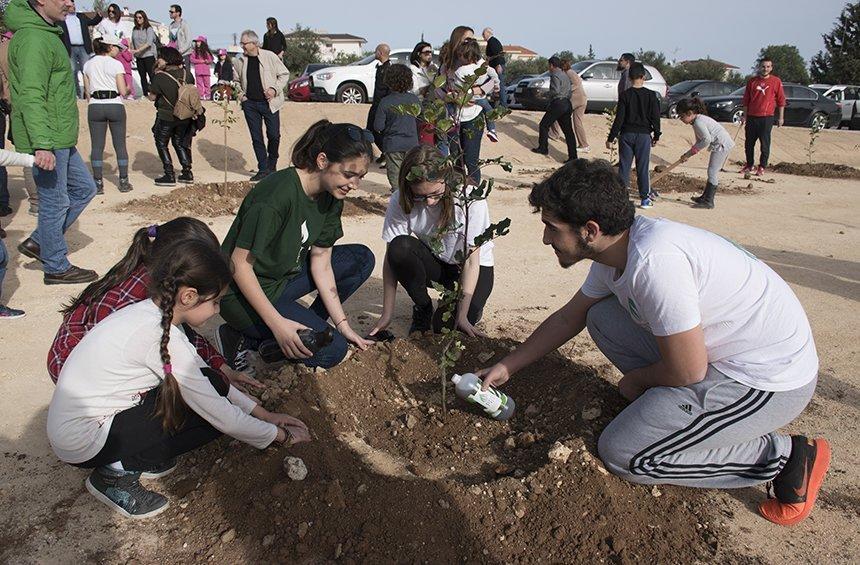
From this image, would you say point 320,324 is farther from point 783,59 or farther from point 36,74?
point 783,59

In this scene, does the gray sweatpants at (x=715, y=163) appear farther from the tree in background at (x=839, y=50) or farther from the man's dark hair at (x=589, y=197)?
the tree in background at (x=839, y=50)

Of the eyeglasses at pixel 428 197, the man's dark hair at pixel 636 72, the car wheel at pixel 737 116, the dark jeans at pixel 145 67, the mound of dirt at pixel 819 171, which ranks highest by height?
the dark jeans at pixel 145 67

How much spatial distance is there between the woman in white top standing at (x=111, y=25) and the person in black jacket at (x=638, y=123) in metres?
11.2

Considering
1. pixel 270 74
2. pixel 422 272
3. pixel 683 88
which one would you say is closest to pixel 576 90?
pixel 270 74

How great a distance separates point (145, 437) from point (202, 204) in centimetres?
542

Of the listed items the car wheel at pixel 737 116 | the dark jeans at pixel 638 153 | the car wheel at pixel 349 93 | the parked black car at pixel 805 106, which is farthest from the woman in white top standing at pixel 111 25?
the car wheel at pixel 737 116

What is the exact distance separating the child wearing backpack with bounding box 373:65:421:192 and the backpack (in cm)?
251

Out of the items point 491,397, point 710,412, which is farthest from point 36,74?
point 710,412

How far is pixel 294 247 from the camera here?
3.51 meters

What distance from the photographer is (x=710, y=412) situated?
2.58m

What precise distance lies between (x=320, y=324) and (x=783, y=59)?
189 ft

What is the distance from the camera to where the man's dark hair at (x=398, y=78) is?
281 inches

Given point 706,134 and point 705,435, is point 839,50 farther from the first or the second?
point 705,435

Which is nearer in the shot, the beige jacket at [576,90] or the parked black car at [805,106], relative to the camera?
the beige jacket at [576,90]
